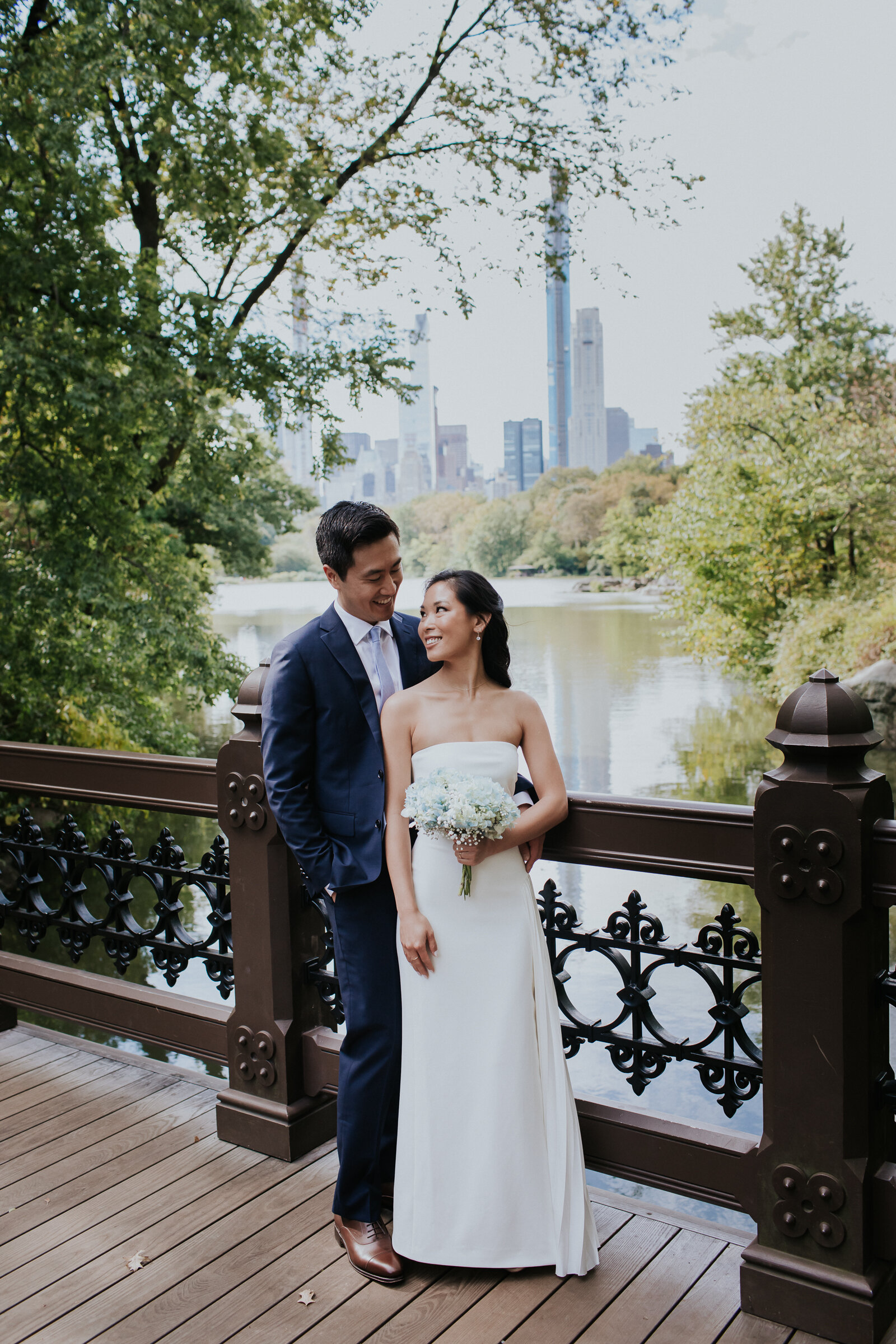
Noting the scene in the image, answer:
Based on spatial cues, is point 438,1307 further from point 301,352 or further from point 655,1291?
point 301,352

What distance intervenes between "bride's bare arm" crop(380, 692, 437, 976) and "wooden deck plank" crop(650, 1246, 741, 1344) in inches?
35.5

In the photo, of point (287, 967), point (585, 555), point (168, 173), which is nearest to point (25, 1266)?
point (287, 967)

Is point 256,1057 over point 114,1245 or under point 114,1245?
over

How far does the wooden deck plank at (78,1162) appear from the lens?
9.42 ft

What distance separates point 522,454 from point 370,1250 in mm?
33623

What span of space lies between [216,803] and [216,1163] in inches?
40.5

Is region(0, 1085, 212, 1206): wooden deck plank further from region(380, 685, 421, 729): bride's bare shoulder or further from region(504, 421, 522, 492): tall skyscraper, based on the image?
region(504, 421, 522, 492): tall skyscraper

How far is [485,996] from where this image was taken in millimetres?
2361

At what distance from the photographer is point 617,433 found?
3759 centimetres

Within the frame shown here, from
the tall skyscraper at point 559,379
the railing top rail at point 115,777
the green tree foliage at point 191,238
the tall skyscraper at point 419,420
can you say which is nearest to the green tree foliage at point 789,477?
the tall skyscraper at point 419,420

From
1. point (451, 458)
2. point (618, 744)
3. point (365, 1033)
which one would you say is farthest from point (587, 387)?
point (365, 1033)

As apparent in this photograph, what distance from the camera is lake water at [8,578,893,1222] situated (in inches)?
320

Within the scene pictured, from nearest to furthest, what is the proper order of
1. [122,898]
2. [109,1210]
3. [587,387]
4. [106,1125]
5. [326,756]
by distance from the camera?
[326,756] < [109,1210] < [106,1125] < [122,898] < [587,387]

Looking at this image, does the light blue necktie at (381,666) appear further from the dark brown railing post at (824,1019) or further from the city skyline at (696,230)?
the city skyline at (696,230)
